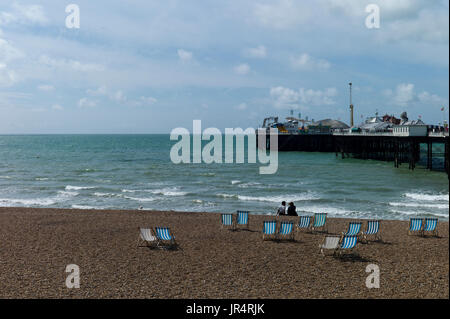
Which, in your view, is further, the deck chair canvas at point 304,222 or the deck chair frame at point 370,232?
the deck chair canvas at point 304,222

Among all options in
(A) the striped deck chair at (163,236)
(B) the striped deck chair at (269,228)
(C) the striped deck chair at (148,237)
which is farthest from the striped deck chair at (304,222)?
(C) the striped deck chair at (148,237)

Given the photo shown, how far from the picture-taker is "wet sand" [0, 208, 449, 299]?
638cm

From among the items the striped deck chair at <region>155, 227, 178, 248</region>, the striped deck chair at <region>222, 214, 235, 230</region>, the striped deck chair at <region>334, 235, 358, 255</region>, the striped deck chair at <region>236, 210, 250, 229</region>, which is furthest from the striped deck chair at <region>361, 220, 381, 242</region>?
the striped deck chair at <region>155, 227, 178, 248</region>

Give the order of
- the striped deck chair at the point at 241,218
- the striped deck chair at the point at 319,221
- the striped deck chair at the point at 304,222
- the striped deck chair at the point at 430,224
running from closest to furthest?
the striped deck chair at the point at 430,224
the striped deck chair at the point at 304,222
the striped deck chair at the point at 319,221
the striped deck chair at the point at 241,218

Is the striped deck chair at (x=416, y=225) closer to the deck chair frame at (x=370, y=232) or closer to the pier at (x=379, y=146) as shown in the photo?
the deck chair frame at (x=370, y=232)

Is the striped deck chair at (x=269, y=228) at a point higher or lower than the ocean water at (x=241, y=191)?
higher

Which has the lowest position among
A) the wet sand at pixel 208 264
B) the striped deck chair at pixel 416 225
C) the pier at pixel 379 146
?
the wet sand at pixel 208 264

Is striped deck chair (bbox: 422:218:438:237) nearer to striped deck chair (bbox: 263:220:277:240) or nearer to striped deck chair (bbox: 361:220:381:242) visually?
striped deck chair (bbox: 361:220:381:242)

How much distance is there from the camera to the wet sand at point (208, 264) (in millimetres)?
6383

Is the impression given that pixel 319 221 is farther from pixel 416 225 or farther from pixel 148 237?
pixel 148 237

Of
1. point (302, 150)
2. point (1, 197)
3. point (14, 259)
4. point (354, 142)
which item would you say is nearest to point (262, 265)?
point (14, 259)

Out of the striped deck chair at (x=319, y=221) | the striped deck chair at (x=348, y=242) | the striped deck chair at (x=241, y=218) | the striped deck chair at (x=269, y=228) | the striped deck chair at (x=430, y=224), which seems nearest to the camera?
the striped deck chair at (x=348, y=242)
